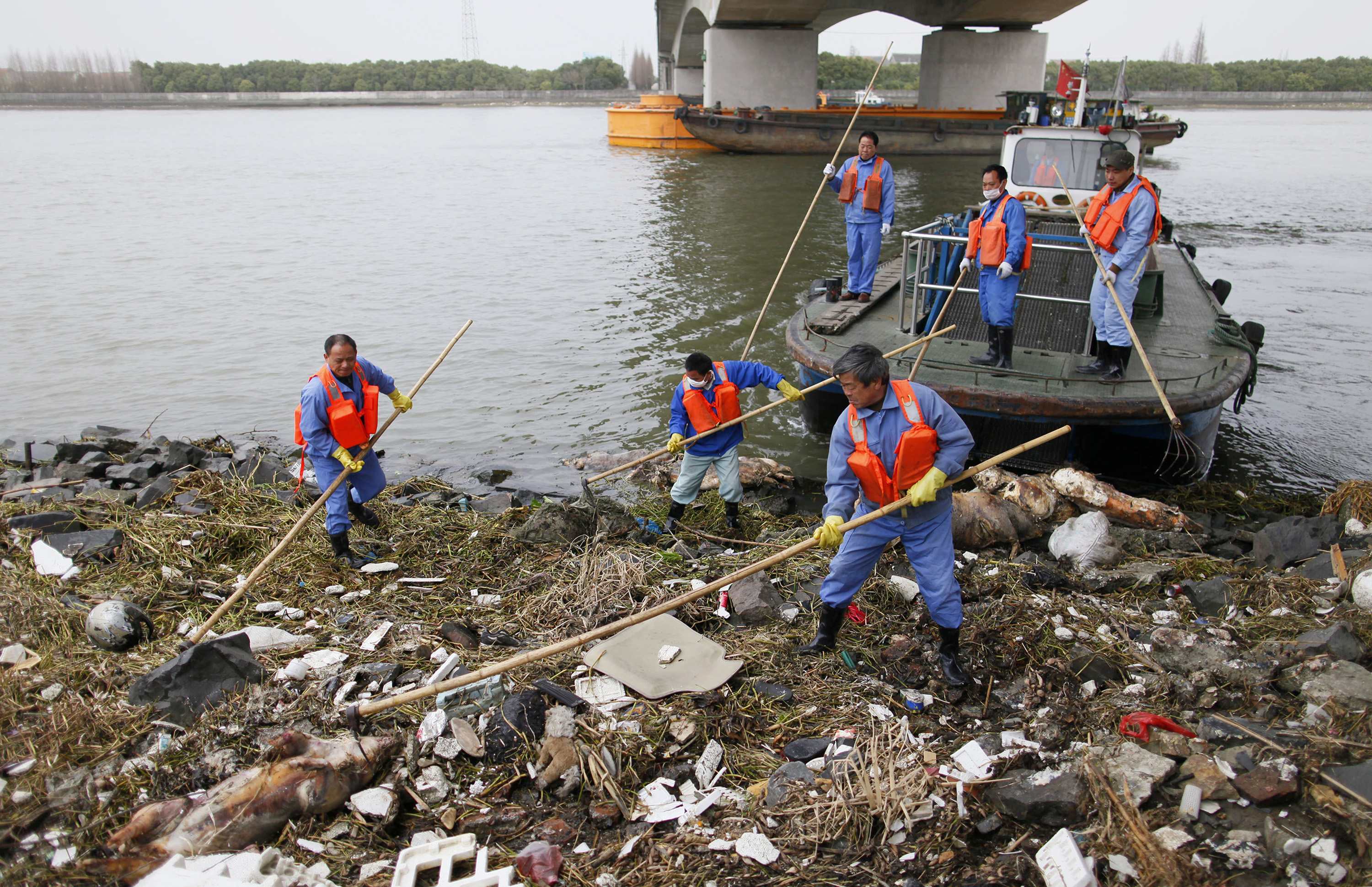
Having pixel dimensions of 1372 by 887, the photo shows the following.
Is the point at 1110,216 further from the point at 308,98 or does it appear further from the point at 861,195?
the point at 308,98

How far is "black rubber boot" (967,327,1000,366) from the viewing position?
6922 mm

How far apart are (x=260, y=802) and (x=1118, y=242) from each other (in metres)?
6.44

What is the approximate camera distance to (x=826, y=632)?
4.35m

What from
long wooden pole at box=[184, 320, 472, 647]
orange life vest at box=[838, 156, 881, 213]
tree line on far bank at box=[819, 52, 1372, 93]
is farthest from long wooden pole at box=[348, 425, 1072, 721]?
tree line on far bank at box=[819, 52, 1372, 93]

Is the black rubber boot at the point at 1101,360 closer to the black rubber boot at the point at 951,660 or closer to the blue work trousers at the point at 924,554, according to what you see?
the blue work trousers at the point at 924,554

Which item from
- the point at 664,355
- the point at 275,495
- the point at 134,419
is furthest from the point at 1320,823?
the point at 134,419

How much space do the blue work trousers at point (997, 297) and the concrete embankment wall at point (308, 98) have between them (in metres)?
79.0

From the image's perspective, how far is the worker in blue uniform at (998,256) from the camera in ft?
21.5

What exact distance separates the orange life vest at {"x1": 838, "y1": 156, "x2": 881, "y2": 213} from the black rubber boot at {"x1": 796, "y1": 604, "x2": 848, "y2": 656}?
5.12 meters

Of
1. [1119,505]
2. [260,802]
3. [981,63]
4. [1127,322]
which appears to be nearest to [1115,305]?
[1127,322]

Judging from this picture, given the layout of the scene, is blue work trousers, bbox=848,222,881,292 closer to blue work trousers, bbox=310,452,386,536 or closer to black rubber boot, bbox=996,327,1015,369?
black rubber boot, bbox=996,327,1015,369

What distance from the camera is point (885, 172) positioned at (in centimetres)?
844

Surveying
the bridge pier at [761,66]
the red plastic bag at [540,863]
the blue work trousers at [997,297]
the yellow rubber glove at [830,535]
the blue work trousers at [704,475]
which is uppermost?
the bridge pier at [761,66]

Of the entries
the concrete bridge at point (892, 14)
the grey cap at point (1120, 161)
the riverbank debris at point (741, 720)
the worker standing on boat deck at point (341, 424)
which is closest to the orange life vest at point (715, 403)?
the riverbank debris at point (741, 720)
